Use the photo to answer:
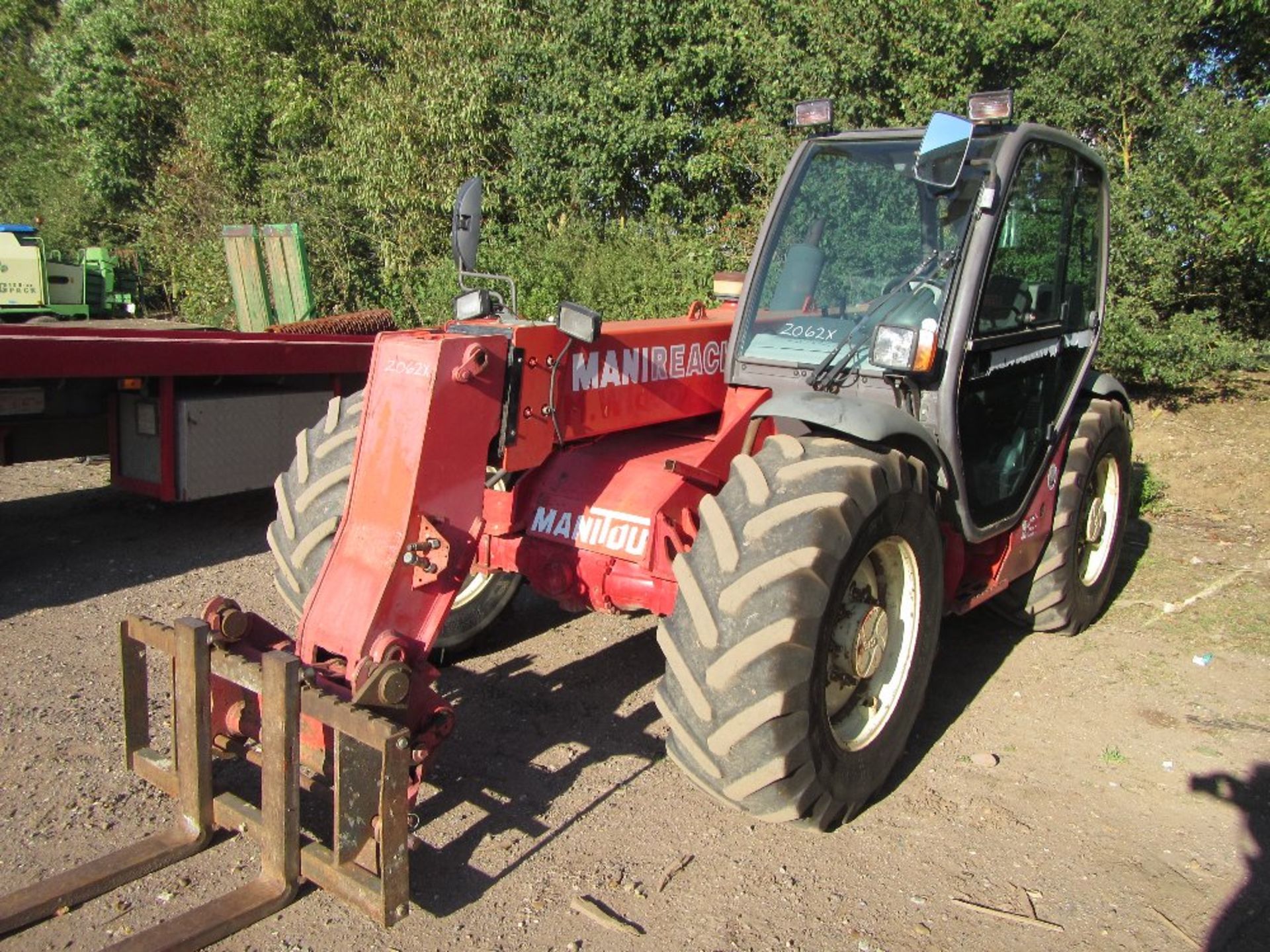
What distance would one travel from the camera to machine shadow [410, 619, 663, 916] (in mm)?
3309

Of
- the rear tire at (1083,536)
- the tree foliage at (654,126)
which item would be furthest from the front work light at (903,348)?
the tree foliage at (654,126)

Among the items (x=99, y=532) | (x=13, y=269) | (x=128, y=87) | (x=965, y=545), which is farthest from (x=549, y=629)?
(x=128, y=87)

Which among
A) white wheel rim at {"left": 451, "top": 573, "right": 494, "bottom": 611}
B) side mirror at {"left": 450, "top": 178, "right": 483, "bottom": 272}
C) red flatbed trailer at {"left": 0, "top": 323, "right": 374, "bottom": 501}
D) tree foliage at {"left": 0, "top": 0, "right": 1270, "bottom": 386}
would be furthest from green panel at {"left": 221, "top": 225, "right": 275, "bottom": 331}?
side mirror at {"left": 450, "top": 178, "right": 483, "bottom": 272}

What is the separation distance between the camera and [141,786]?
148 inches

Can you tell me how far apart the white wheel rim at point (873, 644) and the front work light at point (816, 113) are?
1902 mm

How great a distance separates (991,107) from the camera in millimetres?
3982

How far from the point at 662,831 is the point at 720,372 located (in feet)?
6.19

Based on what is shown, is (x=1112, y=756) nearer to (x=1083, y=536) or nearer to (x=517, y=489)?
(x=1083, y=536)

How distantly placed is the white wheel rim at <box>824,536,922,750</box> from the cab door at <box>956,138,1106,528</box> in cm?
62

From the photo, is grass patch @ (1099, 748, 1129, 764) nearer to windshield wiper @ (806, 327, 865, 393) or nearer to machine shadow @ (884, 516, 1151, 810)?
machine shadow @ (884, 516, 1151, 810)

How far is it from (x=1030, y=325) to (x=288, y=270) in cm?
977

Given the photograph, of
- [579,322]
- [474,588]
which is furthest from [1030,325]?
[474,588]

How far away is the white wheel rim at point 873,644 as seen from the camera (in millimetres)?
3580

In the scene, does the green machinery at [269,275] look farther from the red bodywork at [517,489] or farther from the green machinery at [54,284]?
the red bodywork at [517,489]
